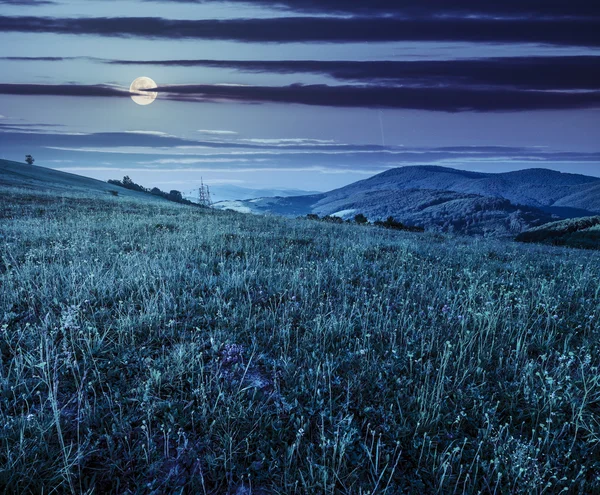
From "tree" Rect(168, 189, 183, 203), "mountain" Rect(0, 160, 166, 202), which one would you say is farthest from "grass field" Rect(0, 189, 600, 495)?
"tree" Rect(168, 189, 183, 203)

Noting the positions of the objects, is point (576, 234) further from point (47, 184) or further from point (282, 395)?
point (47, 184)

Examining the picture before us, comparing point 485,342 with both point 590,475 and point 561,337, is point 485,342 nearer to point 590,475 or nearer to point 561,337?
point 561,337

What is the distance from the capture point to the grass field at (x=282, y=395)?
2568 mm

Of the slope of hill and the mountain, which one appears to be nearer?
the mountain

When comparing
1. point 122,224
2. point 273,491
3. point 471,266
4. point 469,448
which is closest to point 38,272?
point 273,491

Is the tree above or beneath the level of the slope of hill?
above

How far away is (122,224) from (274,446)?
486 inches

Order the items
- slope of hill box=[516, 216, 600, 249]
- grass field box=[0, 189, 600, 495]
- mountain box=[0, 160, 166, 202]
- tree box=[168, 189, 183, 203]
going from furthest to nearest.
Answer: tree box=[168, 189, 183, 203], slope of hill box=[516, 216, 600, 249], mountain box=[0, 160, 166, 202], grass field box=[0, 189, 600, 495]

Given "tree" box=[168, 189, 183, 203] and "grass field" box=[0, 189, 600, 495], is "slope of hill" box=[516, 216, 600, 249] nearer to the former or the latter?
"grass field" box=[0, 189, 600, 495]

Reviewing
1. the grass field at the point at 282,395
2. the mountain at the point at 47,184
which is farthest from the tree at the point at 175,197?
the grass field at the point at 282,395

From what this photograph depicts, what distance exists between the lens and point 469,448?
9.52 ft

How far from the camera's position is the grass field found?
2.57 meters

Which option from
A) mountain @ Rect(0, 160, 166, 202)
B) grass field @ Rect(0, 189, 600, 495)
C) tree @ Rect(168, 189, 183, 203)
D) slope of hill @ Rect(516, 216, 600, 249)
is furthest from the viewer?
tree @ Rect(168, 189, 183, 203)

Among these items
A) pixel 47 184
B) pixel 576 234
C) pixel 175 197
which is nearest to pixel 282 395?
pixel 47 184
